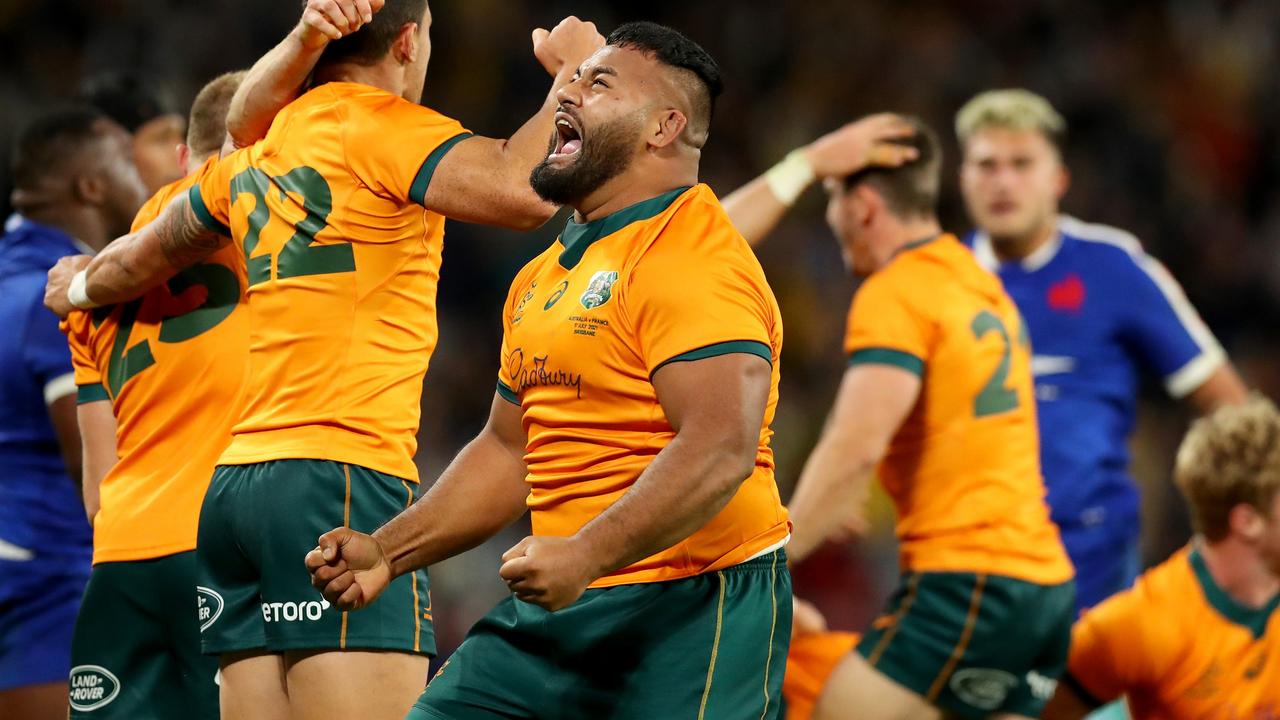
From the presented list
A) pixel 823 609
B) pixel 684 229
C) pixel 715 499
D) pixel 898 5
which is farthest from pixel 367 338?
pixel 898 5

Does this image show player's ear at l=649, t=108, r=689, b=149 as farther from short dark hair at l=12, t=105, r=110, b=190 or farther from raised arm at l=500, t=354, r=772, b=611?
short dark hair at l=12, t=105, r=110, b=190

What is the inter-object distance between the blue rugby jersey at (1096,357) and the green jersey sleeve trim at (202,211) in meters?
3.94

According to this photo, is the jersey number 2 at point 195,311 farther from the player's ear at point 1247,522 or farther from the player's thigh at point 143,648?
the player's ear at point 1247,522

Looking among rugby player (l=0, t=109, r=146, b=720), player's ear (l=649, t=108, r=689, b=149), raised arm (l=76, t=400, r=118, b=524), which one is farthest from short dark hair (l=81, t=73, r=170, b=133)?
player's ear (l=649, t=108, r=689, b=149)

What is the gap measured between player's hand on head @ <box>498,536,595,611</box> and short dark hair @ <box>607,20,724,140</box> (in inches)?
43.6

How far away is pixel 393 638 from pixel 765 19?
36.5 ft

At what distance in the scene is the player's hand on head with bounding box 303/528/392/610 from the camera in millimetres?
3201

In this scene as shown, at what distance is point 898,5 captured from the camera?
47.3 feet

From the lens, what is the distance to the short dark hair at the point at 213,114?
15.0ft

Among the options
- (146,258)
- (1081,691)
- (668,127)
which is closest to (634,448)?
(668,127)

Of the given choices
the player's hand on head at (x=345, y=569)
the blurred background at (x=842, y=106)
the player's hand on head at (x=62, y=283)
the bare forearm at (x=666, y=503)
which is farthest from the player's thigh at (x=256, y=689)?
the blurred background at (x=842, y=106)

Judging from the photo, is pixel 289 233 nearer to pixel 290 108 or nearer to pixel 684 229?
pixel 290 108

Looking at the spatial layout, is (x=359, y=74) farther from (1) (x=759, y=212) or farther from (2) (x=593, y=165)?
(1) (x=759, y=212)

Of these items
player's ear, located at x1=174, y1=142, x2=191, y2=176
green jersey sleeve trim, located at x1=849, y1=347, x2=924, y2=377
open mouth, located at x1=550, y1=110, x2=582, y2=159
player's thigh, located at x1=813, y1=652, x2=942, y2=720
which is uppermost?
open mouth, located at x1=550, y1=110, x2=582, y2=159
